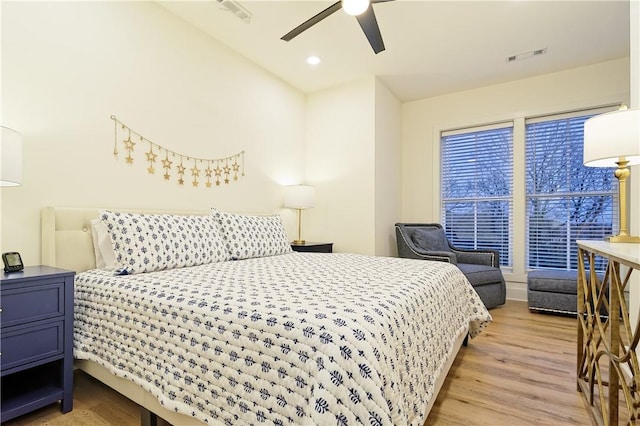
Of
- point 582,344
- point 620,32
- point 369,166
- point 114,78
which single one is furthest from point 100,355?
point 620,32

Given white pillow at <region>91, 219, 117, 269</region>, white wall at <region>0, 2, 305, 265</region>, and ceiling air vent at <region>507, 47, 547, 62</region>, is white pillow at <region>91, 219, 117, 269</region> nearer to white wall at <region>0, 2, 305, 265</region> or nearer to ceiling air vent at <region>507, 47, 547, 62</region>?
white wall at <region>0, 2, 305, 265</region>

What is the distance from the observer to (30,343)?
5.11 feet

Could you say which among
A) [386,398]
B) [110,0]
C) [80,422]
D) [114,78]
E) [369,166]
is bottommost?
[80,422]

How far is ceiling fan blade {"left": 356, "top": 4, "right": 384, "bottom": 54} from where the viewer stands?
2.12 m

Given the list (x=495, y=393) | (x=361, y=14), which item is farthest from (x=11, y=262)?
(x=495, y=393)

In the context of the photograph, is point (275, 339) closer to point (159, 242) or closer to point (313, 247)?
point (159, 242)

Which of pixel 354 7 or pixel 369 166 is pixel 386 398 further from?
pixel 369 166

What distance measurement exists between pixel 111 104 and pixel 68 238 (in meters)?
1.02

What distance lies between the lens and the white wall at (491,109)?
3645 mm

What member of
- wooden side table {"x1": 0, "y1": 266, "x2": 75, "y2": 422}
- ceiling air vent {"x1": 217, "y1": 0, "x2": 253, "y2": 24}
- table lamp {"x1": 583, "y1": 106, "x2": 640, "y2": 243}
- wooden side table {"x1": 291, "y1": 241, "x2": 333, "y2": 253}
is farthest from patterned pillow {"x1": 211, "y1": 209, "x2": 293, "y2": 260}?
table lamp {"x1": 583, "y1": 106, "x2": 640, "y2": 243}

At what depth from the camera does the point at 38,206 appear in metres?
2.00

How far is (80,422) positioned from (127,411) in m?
0.20

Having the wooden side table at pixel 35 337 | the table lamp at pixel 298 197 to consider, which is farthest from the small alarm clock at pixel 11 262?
the table lamp at pixel 298 197

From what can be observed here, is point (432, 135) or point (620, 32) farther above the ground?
point (620, 32)
